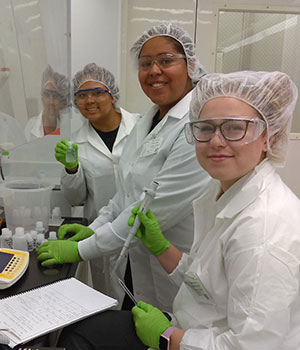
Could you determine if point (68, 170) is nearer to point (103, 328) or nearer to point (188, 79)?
point (188, 79)

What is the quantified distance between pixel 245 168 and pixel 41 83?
2.42ft

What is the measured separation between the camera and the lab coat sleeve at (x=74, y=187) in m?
1.74

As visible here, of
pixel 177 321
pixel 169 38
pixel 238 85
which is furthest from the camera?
pixel 169 38

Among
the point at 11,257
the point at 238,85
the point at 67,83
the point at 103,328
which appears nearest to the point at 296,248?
the point at 238,85

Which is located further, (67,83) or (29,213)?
(67,83)

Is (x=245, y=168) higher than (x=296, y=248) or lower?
higher

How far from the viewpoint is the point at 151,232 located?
1130 millimetres

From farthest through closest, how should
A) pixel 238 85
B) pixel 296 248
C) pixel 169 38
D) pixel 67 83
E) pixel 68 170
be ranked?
1. pixel 68 170
2. pixel 67 83
3. pixel 169 38
4. pixel 238 85
5. pixel 296 248

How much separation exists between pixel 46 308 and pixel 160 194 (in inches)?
21.3

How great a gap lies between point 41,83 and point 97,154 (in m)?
0.78

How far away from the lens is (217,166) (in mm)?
820

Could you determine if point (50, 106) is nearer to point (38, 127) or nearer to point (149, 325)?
point (38, 127)

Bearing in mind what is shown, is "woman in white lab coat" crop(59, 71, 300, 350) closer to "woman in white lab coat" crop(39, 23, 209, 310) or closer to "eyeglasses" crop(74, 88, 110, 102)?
"woman in white lab coat" crop(39, 23, 209, 310)

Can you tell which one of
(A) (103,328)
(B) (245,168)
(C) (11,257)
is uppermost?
(B) (245,168)
